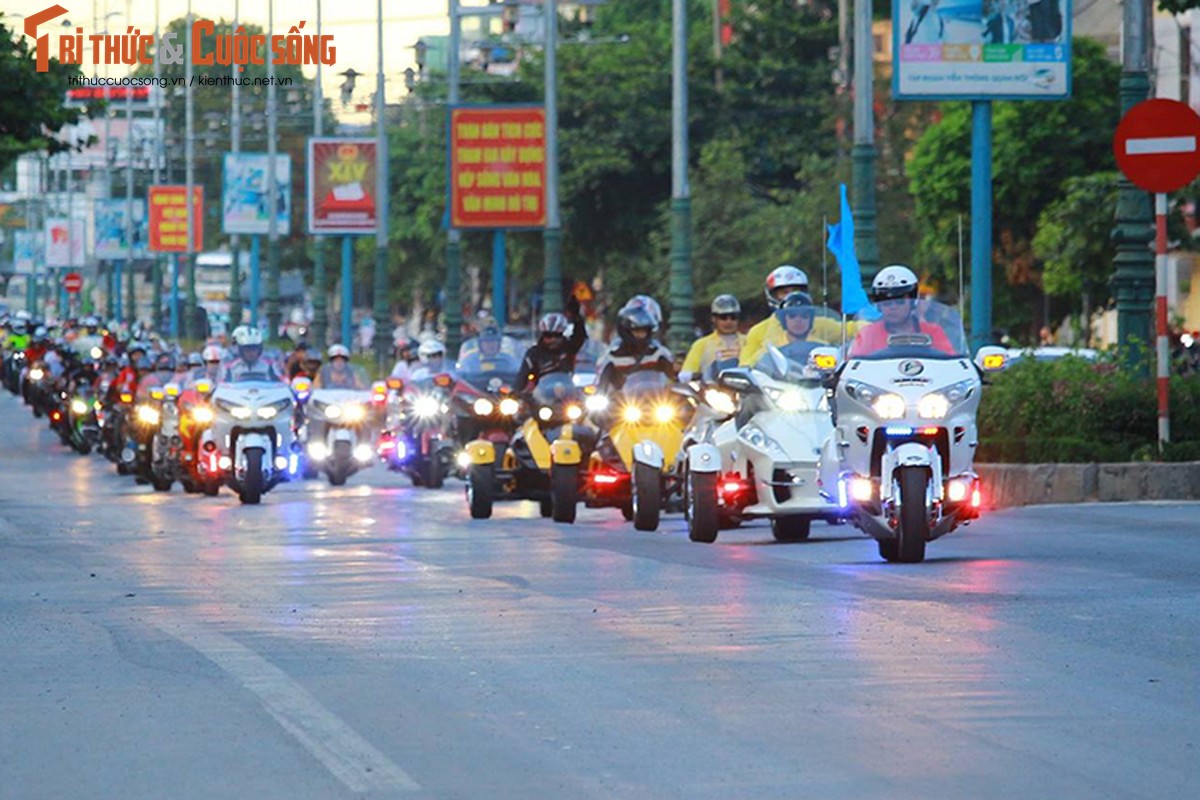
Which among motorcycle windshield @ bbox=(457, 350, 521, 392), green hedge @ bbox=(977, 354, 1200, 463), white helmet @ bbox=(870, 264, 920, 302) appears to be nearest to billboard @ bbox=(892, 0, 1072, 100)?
motorcycle windshield @ bbox=(457, 350, 521, 392)

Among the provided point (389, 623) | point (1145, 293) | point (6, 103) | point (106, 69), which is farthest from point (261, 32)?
point (389, 623)

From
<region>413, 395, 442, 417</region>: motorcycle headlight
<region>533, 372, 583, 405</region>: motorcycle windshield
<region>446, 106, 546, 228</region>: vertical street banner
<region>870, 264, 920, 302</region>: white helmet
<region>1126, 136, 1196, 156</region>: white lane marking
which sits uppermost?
<region>446, 106, 546, 228</region>: vertical street banner

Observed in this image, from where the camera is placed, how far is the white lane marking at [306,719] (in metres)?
9.11

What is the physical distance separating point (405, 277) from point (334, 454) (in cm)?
7440

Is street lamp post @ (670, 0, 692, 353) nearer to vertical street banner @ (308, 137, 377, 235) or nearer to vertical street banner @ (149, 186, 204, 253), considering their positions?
vertical street banner @ (308, 137, 377, 235)

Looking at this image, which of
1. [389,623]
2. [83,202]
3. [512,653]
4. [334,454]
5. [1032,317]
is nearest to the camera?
[512,653]

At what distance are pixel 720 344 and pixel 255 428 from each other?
831cm

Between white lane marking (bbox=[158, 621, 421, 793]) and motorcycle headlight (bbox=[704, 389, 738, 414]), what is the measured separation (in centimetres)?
744

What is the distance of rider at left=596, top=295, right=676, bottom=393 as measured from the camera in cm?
2333

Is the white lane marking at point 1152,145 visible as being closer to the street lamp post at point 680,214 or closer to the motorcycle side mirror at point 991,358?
the motorcycle side mirror at point 991,358

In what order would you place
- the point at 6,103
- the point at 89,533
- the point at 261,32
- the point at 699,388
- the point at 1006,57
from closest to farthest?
the point at 699,388 < the point at 89,533 < the point at 1006,57 < the point at 6,103 < the point at 261,32

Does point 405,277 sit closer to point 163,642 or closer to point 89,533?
point 89,533

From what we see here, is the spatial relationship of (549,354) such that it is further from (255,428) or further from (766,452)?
(766,452)

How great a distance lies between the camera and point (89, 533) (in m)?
23.6
